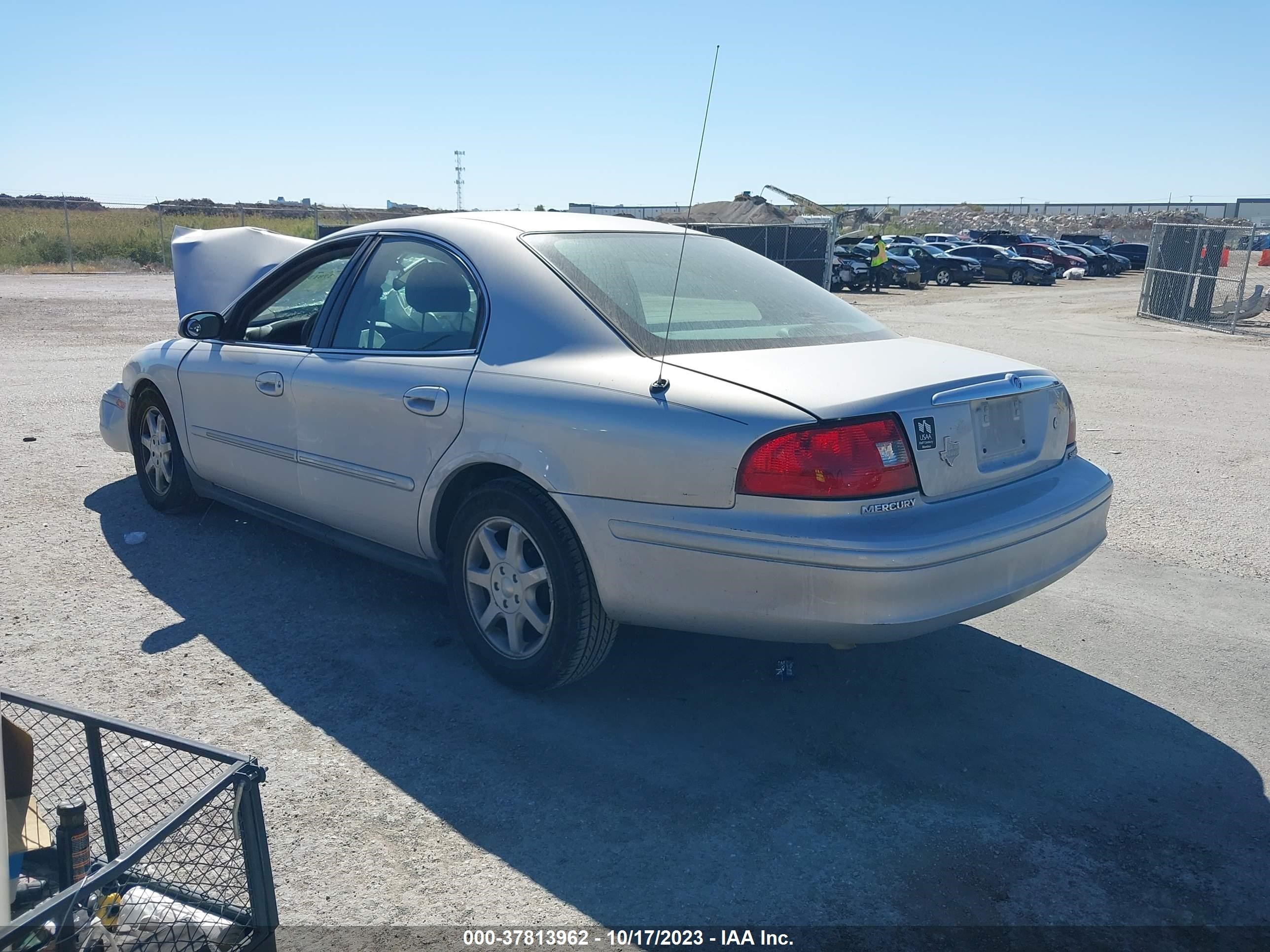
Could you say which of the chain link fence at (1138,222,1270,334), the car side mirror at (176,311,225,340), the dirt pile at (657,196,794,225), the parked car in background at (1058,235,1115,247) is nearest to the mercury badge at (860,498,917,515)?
the car side mirror at (176,311,225,340)

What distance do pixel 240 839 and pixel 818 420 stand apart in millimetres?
1843

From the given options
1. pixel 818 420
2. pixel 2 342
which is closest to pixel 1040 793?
pixel 818 420

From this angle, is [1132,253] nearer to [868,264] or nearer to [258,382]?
[868,264]

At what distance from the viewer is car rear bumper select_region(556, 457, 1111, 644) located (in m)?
3.07

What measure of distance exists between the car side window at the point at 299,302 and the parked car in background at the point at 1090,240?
170 feet

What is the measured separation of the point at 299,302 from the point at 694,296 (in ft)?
8.10

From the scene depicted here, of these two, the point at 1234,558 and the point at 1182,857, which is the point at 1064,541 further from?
the point at 1234,558

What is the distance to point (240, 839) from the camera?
2189mm

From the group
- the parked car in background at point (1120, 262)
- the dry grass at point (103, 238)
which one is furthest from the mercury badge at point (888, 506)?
the parked car in background at point (1120, 262)

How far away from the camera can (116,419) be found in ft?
20.0

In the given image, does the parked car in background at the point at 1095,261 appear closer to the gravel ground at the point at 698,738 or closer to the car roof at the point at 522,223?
the gravel ground at the point at 698,738

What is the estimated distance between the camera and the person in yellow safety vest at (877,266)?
31875 millimetres

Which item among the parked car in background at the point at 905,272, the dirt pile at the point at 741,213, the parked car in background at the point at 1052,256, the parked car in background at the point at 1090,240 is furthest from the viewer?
the parked car in background at the point at 1090,240

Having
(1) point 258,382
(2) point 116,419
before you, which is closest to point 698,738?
(1) point 258,382
